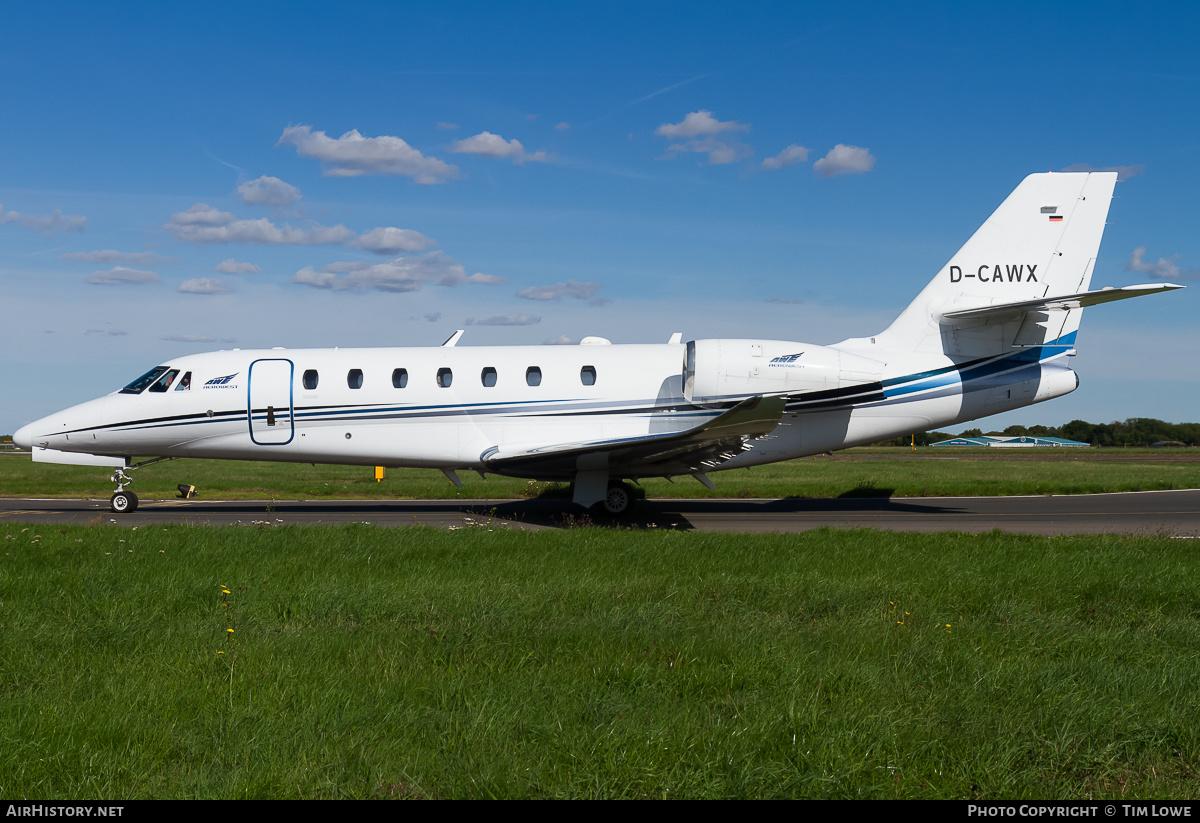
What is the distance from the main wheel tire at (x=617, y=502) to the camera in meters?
16.2

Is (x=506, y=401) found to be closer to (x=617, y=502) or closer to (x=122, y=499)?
(x=617, y=502)

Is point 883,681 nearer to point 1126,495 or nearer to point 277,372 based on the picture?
point 277,372

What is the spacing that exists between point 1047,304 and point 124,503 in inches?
736

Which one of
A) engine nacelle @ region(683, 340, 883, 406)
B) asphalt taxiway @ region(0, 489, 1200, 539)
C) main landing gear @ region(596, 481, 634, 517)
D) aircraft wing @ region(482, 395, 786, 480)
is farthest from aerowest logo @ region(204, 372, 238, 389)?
engine nacelle @ region(683, 340, 883, 406)

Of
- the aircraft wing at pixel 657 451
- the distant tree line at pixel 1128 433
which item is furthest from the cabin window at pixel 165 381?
the distant tree line at pixel 1128 433

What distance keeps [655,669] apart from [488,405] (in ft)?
37.2

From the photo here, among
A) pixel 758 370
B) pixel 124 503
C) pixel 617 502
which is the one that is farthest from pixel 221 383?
pixel 758 370

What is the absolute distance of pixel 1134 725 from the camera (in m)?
4.19

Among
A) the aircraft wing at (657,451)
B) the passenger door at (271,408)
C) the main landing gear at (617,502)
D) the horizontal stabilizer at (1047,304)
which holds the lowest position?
the main landing gear at (617,502)

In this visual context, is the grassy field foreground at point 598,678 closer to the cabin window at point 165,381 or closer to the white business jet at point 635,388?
the white business jet at point 635,388

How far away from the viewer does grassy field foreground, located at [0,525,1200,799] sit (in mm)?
3748

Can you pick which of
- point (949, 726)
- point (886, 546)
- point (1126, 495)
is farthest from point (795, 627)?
point (1126, 495)

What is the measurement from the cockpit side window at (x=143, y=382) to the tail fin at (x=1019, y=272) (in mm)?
14978
